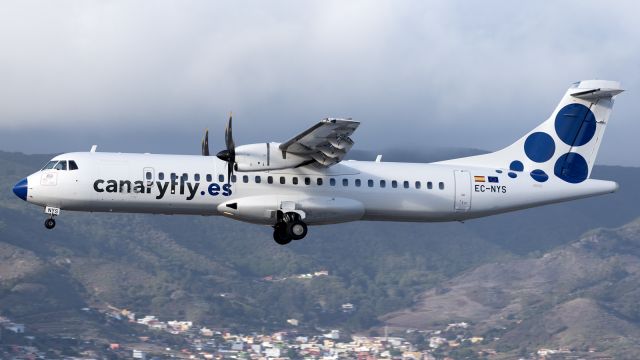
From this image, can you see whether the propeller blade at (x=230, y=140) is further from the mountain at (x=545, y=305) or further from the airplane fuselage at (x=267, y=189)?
the mountain at (x=545, y=305)

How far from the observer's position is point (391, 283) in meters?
197

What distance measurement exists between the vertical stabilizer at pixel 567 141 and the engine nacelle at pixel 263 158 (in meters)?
7.75

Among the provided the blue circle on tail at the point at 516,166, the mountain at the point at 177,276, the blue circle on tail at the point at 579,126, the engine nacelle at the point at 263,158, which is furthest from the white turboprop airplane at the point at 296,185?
the mountain at the point at 177,276

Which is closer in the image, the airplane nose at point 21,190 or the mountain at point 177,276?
the airplane nose at point 21,190

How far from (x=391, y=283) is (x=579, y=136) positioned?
499 ft

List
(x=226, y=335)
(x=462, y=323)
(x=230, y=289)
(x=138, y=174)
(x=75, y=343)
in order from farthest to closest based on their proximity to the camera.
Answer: (x=230, y=289) → (x=462, y=323) → (x=226, y=335) → (x=75, y=343) → (x=138, y=174)

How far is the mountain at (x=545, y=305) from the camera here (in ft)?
494

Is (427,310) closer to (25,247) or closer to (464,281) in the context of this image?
(464,281)

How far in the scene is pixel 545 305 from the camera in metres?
169

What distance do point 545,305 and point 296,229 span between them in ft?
435

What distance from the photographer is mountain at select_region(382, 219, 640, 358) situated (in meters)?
151

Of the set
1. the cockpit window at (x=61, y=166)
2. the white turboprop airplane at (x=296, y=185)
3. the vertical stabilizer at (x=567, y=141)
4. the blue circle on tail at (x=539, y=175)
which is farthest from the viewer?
the vertical stabilizer at (x=567, y=141)

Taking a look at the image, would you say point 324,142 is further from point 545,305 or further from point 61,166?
point 545,305

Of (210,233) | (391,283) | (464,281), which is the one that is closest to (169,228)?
(210,233)
